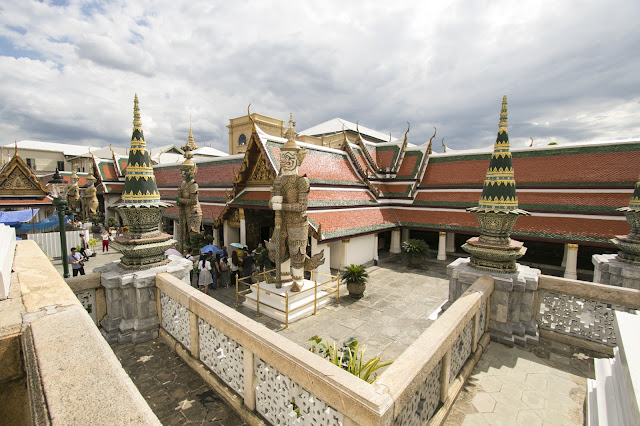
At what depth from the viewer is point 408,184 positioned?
20.5 meters

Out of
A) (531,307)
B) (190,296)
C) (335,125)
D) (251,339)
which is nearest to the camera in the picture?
(251,339)

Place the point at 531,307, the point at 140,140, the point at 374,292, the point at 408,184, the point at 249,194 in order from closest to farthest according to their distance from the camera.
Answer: the point at 531,307 → the point at 140,140 → the point at 374,292 → the point at 249,194 → the point at 408,184

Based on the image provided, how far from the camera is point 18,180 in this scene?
1883 cm

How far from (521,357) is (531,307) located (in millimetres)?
1081

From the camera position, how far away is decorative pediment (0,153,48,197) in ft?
59.3

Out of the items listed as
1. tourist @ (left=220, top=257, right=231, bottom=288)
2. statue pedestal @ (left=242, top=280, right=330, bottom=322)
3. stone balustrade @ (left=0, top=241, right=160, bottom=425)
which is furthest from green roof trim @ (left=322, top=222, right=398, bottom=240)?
stone balustrade @ (left=0, top=241, right=160, bottom=425)

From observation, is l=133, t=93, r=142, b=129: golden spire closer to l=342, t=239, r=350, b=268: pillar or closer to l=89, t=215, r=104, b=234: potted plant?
l=342, t=239, r=350, b=268: pillar

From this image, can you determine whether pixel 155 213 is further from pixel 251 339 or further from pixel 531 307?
pixel 531 307

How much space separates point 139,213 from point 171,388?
11.4ft

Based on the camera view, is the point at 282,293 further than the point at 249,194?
No

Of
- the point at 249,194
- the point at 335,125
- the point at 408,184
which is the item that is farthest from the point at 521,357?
the point at 335,125

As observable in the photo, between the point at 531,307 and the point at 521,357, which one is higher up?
the point at 531,307

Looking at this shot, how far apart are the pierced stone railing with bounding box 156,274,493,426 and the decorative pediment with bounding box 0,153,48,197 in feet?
65.0

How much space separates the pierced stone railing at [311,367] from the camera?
292cm
